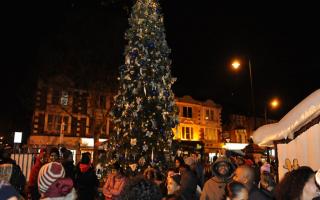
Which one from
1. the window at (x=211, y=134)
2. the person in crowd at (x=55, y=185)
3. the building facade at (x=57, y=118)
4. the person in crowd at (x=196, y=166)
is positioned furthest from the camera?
the window at (x=211, y=134)

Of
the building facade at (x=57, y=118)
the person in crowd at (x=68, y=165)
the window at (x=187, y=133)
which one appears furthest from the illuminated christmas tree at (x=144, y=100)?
the window at (x=187, y=133)

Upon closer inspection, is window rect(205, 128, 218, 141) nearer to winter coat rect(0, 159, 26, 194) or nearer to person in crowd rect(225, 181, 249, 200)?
winter coat rect(0, 159, 26, 194)

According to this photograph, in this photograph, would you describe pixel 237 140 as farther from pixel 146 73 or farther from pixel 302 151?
pixel 302 151

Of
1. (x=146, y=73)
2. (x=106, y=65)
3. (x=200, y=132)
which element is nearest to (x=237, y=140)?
(x=200, y=132)

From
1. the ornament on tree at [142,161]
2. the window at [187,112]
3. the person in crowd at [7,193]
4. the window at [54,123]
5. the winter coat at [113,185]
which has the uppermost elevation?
the window at [187,112]

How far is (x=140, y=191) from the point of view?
119 inches

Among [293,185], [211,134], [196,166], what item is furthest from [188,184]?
[211,134]

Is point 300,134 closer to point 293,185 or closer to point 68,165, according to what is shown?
point 293,185

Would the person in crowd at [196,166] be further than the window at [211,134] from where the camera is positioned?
No

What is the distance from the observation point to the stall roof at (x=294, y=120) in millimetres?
6164

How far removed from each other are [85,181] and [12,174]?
3.18 m

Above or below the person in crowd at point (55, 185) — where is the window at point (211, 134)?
above

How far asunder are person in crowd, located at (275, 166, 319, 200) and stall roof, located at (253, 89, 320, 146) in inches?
103

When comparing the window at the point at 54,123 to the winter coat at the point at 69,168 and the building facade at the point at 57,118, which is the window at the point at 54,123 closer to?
the building facade at the point at 57,118
